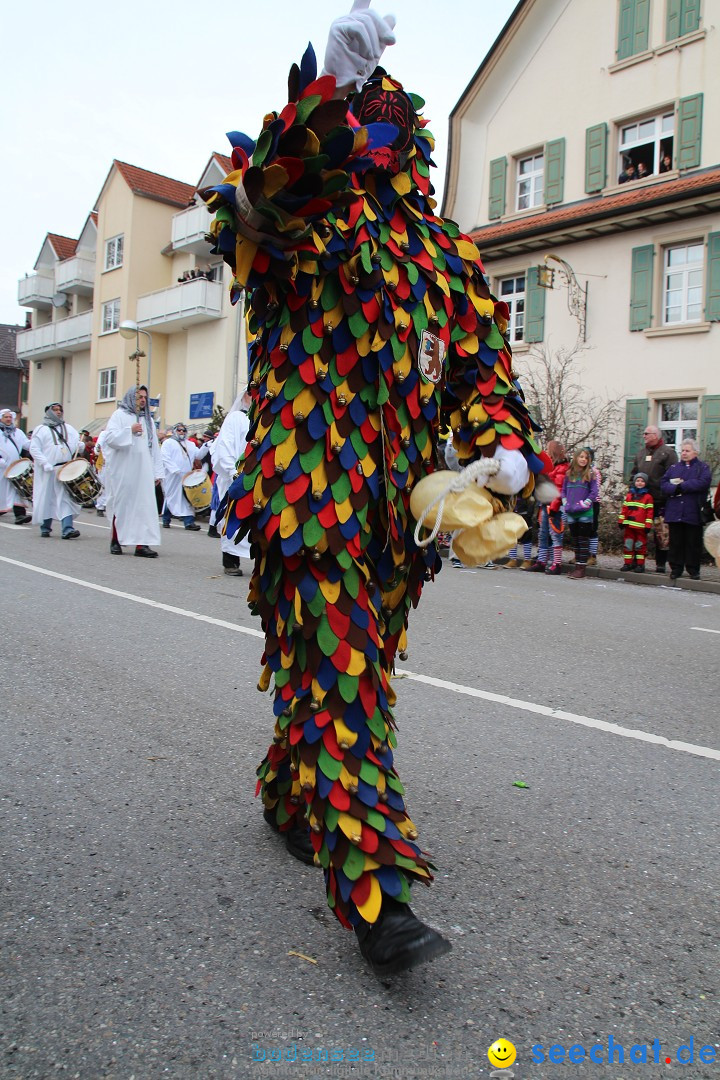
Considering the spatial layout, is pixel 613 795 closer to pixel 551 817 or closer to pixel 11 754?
pixel 551 817

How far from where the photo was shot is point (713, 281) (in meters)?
16.9

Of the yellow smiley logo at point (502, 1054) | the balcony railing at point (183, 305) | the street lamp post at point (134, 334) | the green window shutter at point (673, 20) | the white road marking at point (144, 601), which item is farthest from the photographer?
the balcony railing at point (183, 305)

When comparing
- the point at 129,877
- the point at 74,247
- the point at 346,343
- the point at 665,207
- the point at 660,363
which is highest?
the point at 74,247

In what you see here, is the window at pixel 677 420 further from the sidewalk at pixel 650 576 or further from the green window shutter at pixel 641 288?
the sidewalk at pixel 650 576

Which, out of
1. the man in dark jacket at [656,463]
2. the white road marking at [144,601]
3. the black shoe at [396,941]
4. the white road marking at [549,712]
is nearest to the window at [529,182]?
the man in dark jacket at [656,463]

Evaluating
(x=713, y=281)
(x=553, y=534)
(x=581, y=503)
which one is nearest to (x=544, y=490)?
(x=581, y=503)

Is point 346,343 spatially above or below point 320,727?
above

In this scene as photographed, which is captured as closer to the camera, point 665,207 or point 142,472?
point 142,472

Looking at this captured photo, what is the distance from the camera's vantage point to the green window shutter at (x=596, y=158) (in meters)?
18.9

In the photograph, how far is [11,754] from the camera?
3555mm

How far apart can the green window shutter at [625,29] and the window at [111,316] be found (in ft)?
76.1

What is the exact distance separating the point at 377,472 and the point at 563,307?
60.0 feet

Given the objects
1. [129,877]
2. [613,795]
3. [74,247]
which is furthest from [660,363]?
[74,247]

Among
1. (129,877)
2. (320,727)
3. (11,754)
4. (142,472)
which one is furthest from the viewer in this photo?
(142,472)
